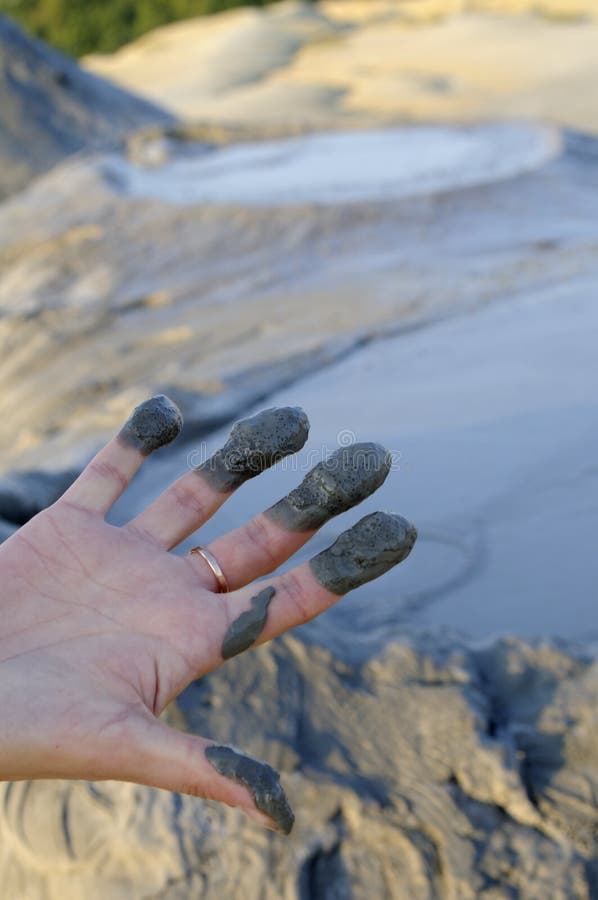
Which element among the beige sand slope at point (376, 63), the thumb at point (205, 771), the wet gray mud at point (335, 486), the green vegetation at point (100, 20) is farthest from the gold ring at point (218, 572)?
the green vegetation at point (100, 20)

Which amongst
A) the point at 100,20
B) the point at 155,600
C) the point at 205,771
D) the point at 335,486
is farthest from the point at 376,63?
the point at 205,771

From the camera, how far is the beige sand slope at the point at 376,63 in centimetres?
1049

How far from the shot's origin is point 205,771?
112 centimetres

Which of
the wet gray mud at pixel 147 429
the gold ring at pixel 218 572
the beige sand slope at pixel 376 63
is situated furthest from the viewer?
the beige sand slope at pixel 376 63

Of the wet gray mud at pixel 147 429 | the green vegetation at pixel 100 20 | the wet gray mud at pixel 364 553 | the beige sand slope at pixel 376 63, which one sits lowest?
the beige sand slope at pixel 376 63

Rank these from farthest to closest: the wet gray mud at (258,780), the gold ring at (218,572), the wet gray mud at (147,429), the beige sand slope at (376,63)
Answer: the beige sand slope at (376,63) → the wet gray mud at (147,429) → the gold ring at (218,572) → the wet gray mud at (258,780)

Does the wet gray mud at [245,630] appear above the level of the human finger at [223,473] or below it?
below

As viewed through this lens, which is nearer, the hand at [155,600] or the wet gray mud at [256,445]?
the hand at [155,600]

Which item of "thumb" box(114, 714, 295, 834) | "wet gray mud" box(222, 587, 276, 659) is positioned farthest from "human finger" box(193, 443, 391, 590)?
"thumb" box(114, 714, 295, 834)

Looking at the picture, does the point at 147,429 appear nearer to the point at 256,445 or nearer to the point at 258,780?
the point at 256,445

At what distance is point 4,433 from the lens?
11.1 feet

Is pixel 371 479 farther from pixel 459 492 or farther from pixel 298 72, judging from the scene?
pixel 298 72

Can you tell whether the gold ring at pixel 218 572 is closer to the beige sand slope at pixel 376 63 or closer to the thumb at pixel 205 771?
the thumb at pixel 205 771

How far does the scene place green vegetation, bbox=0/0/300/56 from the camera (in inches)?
824
